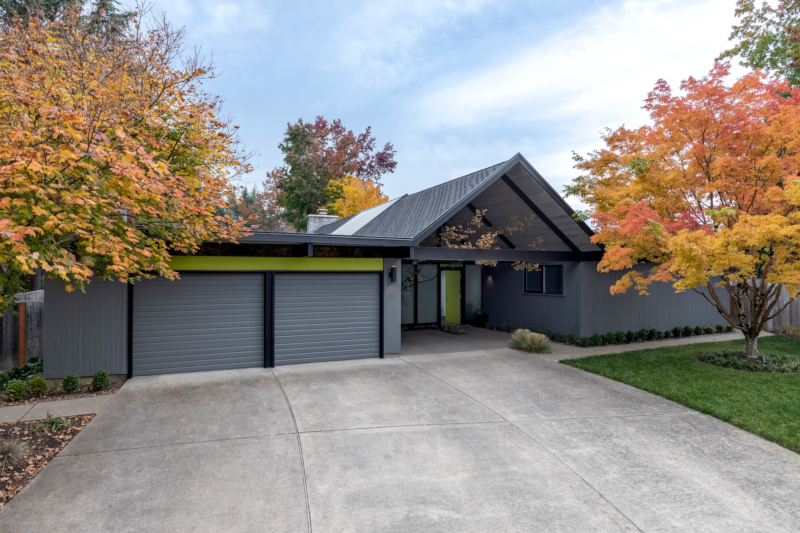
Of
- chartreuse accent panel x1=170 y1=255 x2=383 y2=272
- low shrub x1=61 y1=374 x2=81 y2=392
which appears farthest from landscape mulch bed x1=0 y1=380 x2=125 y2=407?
chartreuse accent panel x1=170 y1=255 x2=383 y2=272

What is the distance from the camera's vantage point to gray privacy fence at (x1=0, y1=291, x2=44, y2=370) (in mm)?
8414

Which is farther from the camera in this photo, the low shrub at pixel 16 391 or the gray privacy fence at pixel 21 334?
the gray privacy fence at pixel 21 334

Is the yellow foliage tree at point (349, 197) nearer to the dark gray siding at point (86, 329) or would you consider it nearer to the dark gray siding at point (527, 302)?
the dark gray siding at point (527, 302)

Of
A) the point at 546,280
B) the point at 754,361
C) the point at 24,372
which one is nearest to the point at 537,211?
the point at 546,280

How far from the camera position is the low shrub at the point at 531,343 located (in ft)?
33.9

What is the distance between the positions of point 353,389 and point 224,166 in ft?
14.3

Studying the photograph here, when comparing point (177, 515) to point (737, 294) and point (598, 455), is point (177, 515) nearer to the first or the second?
point (598, 455)

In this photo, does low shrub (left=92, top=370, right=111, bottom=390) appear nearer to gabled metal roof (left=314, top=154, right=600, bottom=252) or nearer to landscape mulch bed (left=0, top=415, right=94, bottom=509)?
landscape mulch bed (left=0, top=415, right=94, bottom=509)

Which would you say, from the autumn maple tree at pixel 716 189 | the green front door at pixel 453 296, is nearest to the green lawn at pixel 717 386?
the autumn maple tree at pixel 716 189

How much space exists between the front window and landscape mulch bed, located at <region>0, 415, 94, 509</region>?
11.3 metres

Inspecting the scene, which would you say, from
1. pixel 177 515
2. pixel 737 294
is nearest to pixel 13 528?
pixel 177 515

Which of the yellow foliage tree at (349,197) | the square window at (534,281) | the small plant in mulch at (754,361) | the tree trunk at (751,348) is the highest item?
the yellow foliage tree at (349,197)

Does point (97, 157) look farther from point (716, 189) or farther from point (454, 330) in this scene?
point (454, 330)

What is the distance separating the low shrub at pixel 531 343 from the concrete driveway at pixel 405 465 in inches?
121
